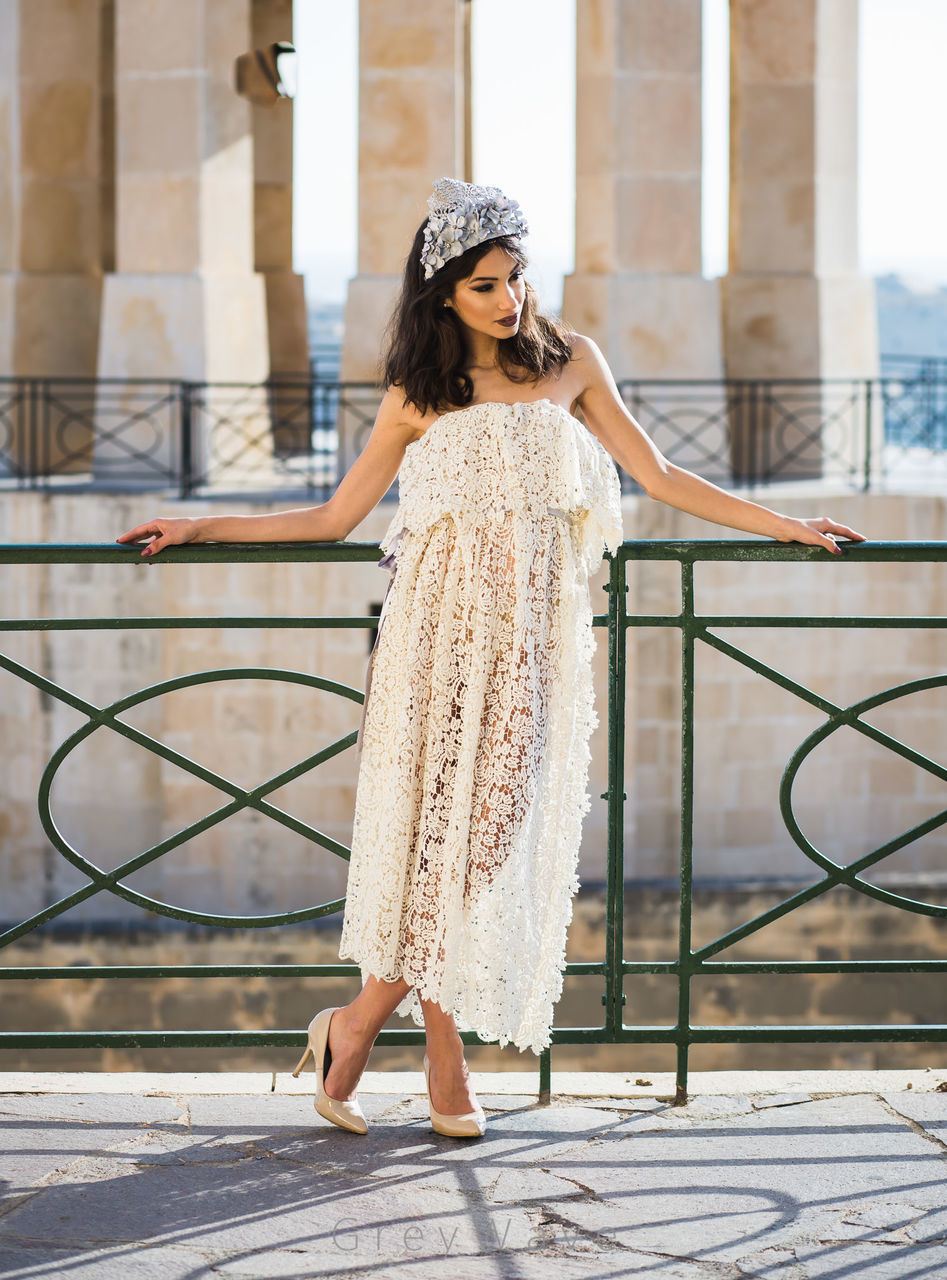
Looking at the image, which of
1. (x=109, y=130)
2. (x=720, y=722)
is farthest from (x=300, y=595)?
(x=109, y=130)

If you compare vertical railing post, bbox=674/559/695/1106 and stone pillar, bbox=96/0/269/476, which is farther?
stone pillar, bbox=96/0/269/476

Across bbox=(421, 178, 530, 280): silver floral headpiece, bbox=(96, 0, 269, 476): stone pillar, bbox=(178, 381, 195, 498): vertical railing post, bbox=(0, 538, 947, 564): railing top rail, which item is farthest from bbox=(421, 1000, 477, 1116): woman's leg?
bbox=(96, 0, 269, 476): stone pillar

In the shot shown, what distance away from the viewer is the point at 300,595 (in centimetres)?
1150

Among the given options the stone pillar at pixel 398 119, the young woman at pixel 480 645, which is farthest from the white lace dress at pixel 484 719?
the stone pillar at pixel 398 119

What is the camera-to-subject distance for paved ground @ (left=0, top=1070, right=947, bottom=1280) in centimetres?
283

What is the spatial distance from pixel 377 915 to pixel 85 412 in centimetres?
1208

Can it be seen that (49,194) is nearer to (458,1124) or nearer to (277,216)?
(277,216)

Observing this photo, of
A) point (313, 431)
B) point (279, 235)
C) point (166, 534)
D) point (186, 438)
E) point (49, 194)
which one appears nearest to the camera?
point (166, 534)

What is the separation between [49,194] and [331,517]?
12795mm

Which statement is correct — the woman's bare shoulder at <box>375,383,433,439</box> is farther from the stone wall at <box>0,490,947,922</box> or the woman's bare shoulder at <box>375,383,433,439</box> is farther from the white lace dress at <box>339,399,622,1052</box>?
the stone wall at <box>0,490,947,922</box>

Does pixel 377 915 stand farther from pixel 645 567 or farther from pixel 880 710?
pixel 880 710

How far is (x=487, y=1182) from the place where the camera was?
3125mm

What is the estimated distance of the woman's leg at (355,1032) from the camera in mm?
3318

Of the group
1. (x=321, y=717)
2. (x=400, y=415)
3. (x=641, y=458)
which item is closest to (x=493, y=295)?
(x=400, y=415)
